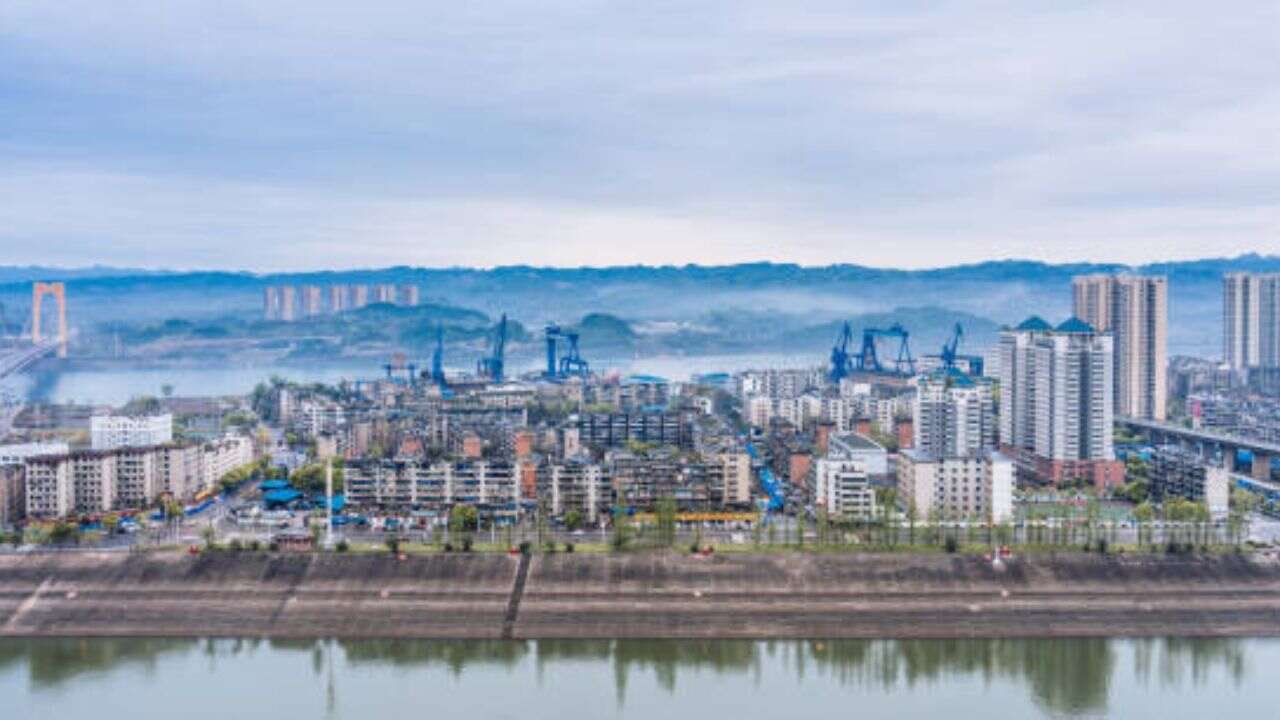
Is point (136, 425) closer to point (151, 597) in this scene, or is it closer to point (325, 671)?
point (151, 597)

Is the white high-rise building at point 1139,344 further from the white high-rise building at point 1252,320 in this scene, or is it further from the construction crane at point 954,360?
the white high-rise building at point 1252,320

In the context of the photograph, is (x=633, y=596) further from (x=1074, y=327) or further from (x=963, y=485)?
(x=1074, y=327)

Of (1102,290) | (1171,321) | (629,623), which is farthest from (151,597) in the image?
(1171,321)

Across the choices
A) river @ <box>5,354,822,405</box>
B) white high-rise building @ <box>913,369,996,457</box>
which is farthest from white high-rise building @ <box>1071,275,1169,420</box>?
river @ <box>5,354,822,405</box>

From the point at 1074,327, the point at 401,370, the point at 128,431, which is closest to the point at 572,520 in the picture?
the point at 1074,327

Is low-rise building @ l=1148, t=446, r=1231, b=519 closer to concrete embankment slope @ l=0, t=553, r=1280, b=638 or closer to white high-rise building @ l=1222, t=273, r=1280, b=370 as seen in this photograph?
concrete embankment slope @ l=0, t=553, r=1280, b=638

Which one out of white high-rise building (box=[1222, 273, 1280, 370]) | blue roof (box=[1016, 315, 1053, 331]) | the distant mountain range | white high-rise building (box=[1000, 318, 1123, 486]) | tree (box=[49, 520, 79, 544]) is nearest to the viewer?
tree (box=[49, 520, 79, 544])
